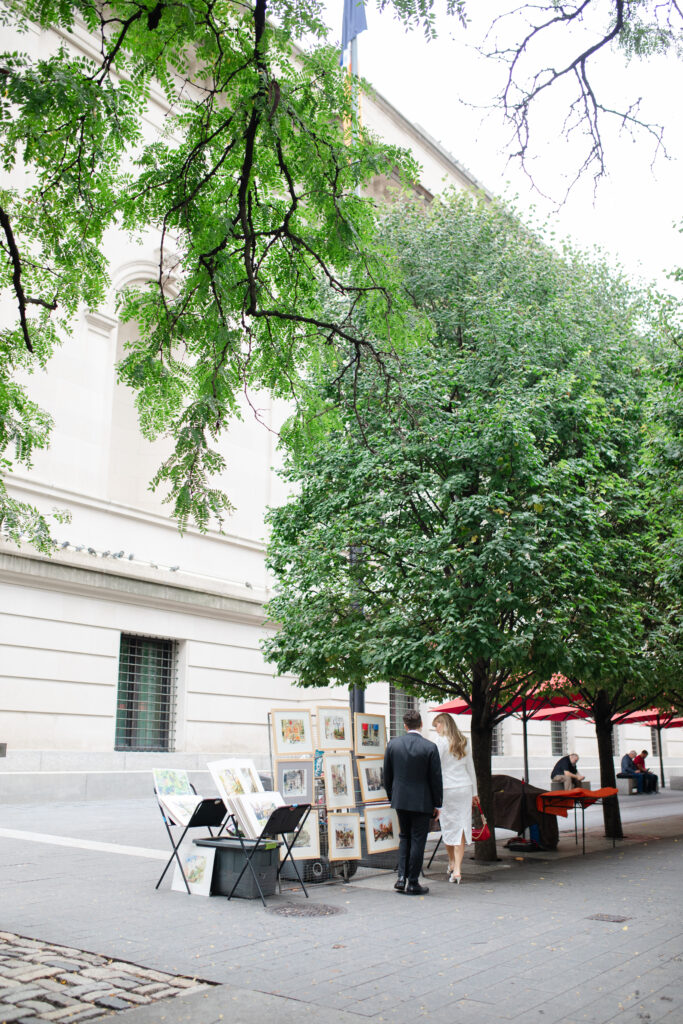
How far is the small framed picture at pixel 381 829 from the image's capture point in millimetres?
10672

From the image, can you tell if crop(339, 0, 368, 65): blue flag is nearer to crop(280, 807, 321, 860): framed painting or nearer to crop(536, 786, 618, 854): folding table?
crop(536, 786, 618, 854): folding table

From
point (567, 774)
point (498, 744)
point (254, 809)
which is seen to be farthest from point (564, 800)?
point (498, 744)

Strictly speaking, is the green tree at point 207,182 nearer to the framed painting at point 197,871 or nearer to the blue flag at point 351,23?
the framed painting at point 197,871

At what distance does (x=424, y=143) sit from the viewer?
3017cm

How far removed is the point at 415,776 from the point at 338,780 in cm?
128

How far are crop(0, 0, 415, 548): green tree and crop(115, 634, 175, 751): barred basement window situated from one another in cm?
1243

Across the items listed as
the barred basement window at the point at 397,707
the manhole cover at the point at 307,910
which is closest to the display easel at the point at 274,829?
the manhole cover at the point at 307,910

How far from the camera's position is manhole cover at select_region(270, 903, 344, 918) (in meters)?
8.12

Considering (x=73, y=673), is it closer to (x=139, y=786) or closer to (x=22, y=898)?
(x=139, y=786)

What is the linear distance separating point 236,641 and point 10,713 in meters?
6.58

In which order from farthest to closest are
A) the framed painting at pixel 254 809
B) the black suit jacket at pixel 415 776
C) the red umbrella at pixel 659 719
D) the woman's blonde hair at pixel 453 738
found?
the red umbrella at pixel 659 719, the woman's blonde hair at pixel 453 738, the black suit jacket at pixel 415 776, the framed painting at pixel 254 809

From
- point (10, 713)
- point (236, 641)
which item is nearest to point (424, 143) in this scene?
point (236, 641)

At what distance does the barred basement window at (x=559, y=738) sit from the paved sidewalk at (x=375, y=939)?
22364mm

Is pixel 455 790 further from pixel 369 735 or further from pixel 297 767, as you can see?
pixel 297 767
